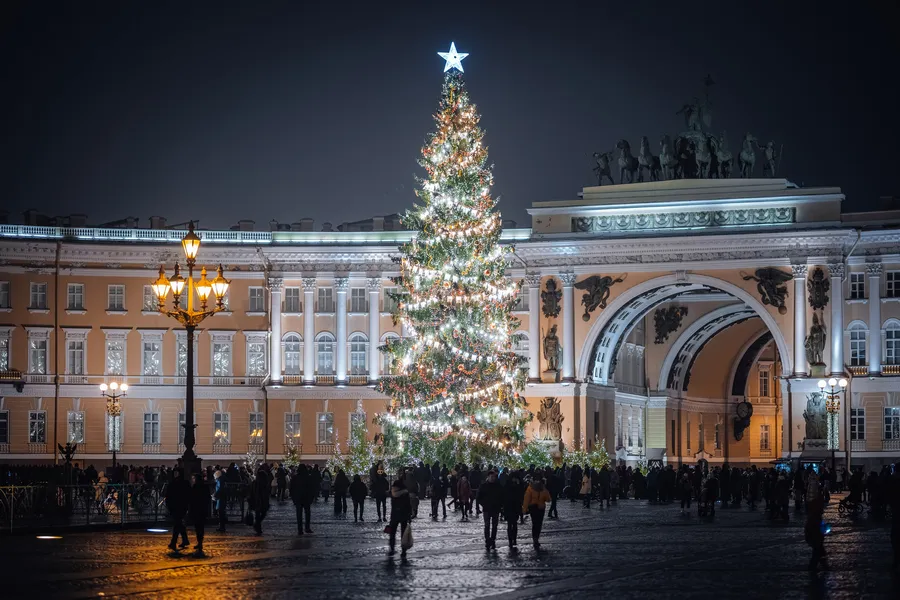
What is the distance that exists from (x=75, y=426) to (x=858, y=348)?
3366 cm

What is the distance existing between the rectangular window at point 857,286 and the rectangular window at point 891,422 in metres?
4.77

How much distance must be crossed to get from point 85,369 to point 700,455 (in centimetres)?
3238

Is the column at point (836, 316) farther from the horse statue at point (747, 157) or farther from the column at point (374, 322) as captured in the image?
the column at point (374, 322)

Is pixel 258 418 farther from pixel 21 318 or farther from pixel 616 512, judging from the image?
pixel 616 512

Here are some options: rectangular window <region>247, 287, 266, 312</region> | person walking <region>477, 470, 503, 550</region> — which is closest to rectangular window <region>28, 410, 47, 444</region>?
rectangular window <region>247, 287, 266, 312</region>

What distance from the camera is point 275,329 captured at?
7312 centimetres

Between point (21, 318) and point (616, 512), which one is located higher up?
point (21, 318)

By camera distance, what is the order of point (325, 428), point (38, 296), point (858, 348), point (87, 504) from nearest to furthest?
1. point (87, 504)
2. point (858, 348)
3. point (38, 296)
4. point (325, 428)

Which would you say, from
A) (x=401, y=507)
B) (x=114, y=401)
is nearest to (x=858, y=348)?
(x=114, y=401)

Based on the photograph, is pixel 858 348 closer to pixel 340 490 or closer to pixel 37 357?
pixel 340 490

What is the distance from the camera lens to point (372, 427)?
2813 inches

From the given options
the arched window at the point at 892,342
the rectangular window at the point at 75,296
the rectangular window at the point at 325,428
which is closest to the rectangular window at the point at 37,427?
the rectangular window at the point at 75,296

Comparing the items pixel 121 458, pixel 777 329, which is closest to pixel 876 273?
pixel 777 329

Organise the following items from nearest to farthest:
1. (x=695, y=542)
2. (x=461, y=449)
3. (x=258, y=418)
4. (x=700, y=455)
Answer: (x=695, y=542) < (x=461, y=449) < (x=258, y=418) < (x=700, y=455)
